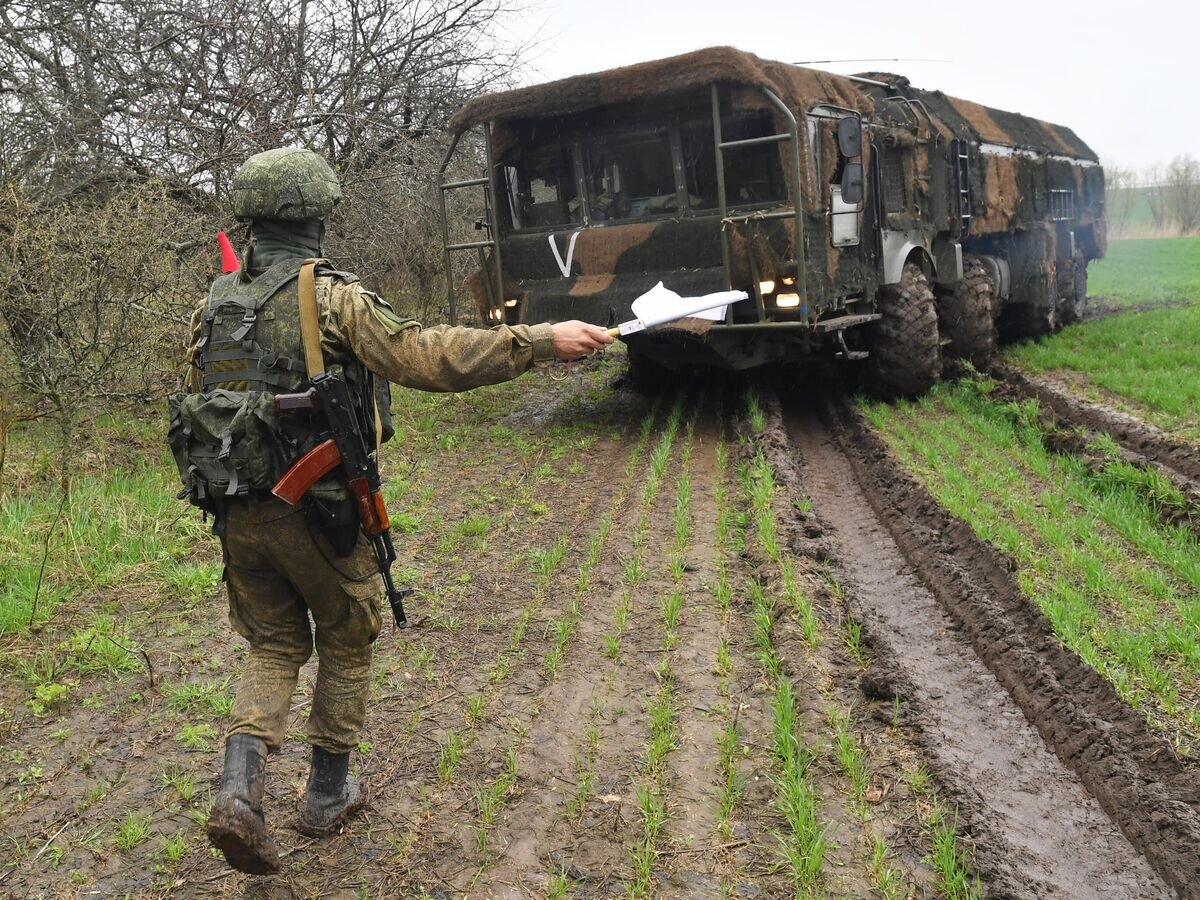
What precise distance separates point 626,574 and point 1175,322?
10.5 metres

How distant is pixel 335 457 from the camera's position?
2.94 m

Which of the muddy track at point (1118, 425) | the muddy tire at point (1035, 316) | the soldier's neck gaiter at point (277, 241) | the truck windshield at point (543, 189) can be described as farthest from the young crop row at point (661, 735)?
the muddy tire at point (1035, 316)

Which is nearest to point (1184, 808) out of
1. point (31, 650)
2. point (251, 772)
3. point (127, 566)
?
point (251, 772)

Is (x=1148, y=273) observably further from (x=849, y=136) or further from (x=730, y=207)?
(x=730, y=207)

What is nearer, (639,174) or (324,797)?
(324,797)

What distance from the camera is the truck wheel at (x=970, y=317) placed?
1116 cm

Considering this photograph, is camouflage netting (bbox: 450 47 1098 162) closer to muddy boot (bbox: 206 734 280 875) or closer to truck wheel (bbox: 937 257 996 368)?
truck wheel (bbox: 937 257 996 368)

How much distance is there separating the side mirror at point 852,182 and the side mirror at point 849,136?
0.19 metres

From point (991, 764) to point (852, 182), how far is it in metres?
5.59

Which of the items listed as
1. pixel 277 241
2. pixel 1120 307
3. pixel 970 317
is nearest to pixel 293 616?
pixel 277 241

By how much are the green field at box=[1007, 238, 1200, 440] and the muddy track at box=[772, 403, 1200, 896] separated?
3.57m

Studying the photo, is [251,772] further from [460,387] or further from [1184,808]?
[1184,808]

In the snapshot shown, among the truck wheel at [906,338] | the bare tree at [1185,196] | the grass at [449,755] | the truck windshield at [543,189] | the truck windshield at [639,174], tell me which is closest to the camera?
the grass at [449,755]

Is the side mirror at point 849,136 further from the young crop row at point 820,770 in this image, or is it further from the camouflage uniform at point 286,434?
the camouflage uniform at point 286,434
